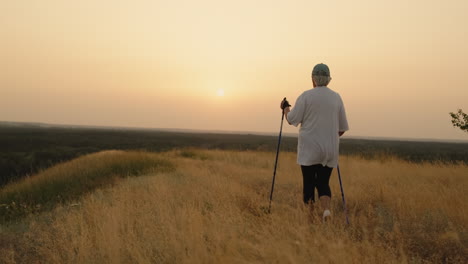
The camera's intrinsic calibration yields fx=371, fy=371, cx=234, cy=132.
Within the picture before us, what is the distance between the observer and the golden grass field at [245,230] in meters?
4.04

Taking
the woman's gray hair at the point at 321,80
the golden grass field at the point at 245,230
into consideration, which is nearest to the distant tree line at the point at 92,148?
the golden grass field at the point at 245,230

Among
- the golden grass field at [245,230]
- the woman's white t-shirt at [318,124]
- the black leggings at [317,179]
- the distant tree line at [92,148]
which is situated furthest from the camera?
the distant tree line at [92,148]

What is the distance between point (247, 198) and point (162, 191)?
1.92m

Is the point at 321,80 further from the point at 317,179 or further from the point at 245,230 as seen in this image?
the point at 245,230

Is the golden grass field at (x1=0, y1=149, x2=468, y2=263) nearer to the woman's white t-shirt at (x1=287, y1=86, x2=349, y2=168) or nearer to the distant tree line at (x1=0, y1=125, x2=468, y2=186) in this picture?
the woman's white t-shirt at (x1=287, y1=86, x2=349, y2=168)

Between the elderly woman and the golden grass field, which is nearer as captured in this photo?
the golden grass field

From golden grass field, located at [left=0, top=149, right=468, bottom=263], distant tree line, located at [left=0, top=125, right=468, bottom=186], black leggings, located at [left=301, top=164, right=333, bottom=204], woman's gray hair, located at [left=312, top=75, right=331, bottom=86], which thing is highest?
woman's gray hair, located at [left=312, top=75, right=331, bottom=86]

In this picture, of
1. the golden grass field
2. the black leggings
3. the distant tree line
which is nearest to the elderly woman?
the black leggings

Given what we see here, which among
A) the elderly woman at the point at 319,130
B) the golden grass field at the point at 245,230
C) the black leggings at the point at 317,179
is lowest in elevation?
the golden grass field at the point at 245,230

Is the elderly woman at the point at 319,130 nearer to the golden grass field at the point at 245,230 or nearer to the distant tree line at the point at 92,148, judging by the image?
the golden grass field at the point at 245,230

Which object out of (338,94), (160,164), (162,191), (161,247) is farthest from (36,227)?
(160,164)

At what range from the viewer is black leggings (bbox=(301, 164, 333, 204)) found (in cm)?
524

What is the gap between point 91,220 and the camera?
6238 millimetres

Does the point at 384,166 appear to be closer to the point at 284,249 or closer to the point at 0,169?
the point at 284,249
